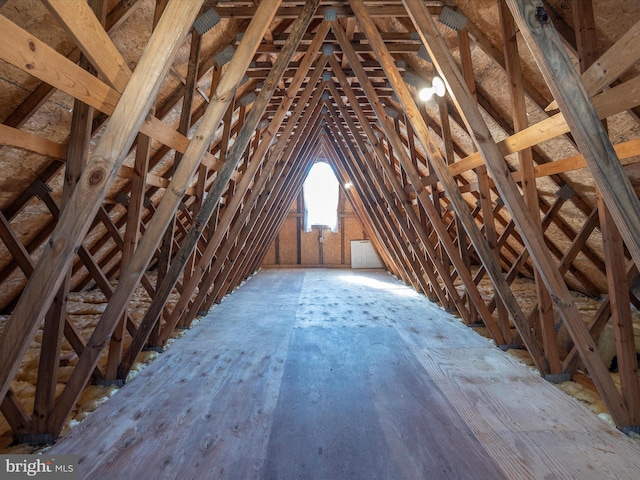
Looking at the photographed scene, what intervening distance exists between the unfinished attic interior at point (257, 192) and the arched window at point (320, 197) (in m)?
7.71

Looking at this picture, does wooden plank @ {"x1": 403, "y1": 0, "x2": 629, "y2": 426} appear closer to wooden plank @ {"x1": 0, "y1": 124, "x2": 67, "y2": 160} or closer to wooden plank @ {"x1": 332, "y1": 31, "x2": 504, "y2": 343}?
wooden plank @ {"x1": 332, "y1": 31, "x2": 504, "y2": 343}

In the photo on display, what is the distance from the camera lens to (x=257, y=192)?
14.1ft

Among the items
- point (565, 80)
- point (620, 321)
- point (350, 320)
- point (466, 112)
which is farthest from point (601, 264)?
point (565, 80)

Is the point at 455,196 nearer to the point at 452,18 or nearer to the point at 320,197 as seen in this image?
the point at 452,18

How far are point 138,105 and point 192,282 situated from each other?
2.30 m

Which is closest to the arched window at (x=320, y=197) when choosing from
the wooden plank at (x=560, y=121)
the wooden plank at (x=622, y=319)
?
the wooden plank at (x=560, y=121)

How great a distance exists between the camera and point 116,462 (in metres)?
1.55

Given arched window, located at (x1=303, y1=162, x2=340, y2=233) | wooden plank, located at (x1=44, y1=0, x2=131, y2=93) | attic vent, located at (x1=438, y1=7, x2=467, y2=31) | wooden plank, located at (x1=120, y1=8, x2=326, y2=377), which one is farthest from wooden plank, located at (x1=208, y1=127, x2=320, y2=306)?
arched window, located at (x1=303, y1=162, x2=340, y2=233)

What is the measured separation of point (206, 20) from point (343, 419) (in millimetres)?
3533

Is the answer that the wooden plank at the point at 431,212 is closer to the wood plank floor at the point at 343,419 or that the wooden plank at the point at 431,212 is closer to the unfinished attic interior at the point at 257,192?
the unfinished attic interior at the point at 257,192

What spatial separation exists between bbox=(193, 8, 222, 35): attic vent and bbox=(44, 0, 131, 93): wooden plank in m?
1.82

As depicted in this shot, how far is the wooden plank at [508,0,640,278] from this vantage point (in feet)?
4.05

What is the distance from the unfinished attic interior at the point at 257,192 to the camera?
1309 millimetres

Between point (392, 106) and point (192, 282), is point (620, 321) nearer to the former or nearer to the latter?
point (192, 282)
